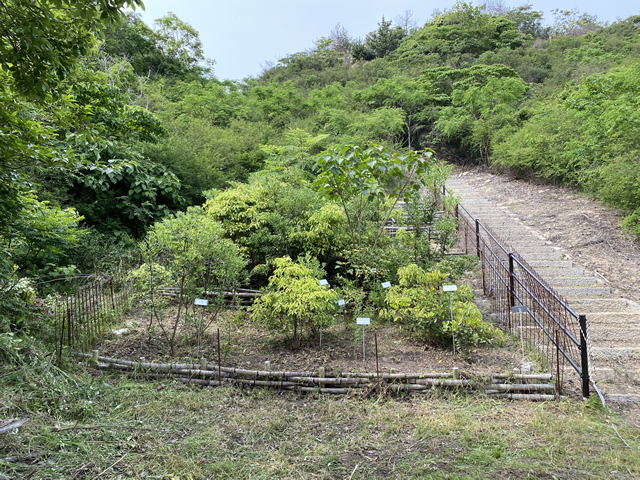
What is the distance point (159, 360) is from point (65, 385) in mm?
980

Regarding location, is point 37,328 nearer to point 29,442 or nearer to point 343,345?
point 29,442

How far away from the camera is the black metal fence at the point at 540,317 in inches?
149

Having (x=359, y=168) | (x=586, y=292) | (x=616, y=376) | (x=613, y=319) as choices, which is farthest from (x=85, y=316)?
(x=586, y=292)

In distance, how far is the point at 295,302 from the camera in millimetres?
4395

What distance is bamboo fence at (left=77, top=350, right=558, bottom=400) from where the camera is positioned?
12.4ft

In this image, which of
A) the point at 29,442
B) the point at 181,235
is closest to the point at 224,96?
the point at 181,235

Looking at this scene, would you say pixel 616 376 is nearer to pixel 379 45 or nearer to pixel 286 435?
pixel 286 435

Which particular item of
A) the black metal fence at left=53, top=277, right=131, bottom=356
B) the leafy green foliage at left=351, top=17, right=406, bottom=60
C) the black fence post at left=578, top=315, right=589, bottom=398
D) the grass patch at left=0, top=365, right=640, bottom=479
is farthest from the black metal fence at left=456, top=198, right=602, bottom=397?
the leafy green foliage at left=351, top=17, right=406, bottom=60

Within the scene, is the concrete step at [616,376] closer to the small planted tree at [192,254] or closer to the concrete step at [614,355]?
the concrete step at [614,355]

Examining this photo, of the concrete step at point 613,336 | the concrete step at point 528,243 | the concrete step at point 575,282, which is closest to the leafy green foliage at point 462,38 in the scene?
the concrete step at point 528,243

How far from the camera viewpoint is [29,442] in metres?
2.78

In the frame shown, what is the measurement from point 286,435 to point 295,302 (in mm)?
1473

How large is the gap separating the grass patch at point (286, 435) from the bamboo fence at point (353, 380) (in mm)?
106

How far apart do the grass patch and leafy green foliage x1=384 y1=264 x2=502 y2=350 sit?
903mm
